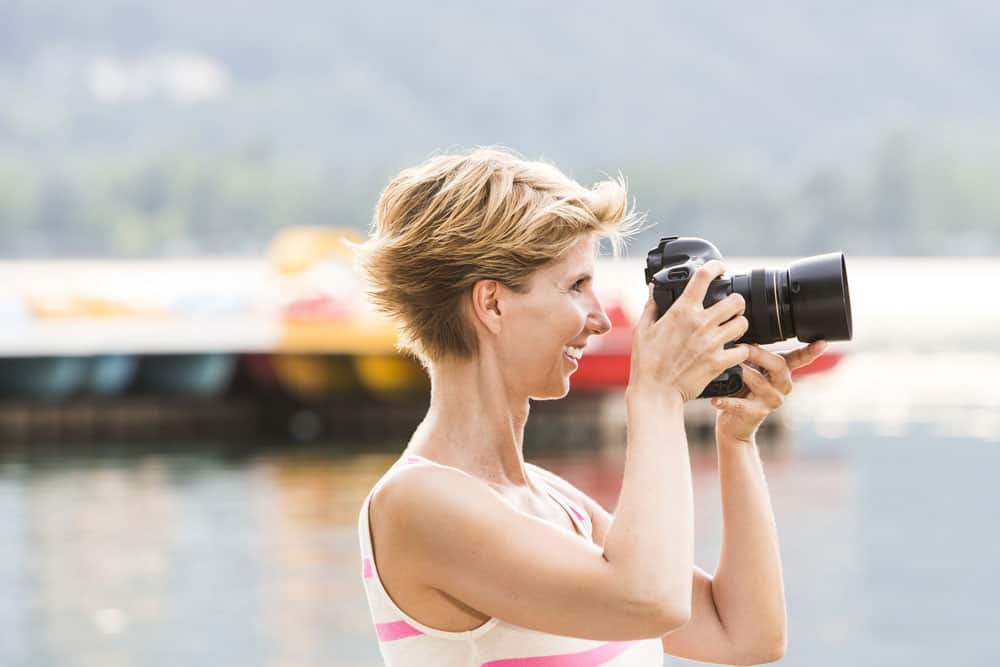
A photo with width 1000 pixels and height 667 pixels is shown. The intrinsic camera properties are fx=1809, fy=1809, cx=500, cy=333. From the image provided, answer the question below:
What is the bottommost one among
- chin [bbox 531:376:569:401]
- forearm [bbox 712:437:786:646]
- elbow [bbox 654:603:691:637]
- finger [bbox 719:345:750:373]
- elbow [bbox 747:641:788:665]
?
elbow [bbox 747:641:788:665]

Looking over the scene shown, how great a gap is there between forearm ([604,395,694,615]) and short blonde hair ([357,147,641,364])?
0.19 meters

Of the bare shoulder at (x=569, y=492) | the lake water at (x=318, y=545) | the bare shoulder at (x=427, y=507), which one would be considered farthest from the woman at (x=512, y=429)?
the lake water at (x=318, y=545)

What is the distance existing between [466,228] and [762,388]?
16.7 inches

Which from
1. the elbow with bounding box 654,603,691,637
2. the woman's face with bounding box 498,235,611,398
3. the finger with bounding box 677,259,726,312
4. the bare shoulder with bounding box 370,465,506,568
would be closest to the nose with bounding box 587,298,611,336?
the woman's face with bounding box 498,235,611,398

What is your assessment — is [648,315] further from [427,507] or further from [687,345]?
[427,507]

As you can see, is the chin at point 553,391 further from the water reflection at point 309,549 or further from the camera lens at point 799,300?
the water reflection at point 309,549

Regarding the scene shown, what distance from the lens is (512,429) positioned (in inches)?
77.2

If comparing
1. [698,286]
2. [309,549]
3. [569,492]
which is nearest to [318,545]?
[309,549]

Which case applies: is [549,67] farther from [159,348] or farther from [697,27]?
[159,348]

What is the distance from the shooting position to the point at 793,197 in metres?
68.2

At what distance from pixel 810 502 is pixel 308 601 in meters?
5.90

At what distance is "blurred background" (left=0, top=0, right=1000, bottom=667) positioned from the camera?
1005 centimetres

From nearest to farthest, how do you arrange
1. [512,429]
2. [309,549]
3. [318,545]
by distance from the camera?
[512,429], [309,549], [318,545]

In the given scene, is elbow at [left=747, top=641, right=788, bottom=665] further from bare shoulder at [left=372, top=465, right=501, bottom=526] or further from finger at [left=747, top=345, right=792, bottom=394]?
bare shoulder at [left=372, top=465, right=501, bottom=526]
